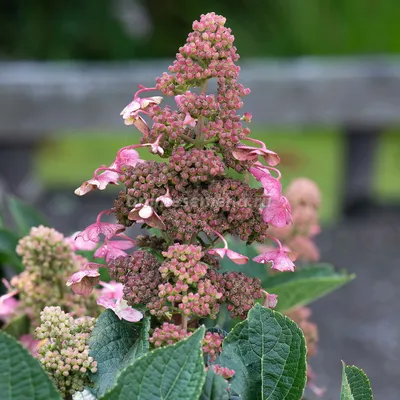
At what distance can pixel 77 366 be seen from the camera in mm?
728

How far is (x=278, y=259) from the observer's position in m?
0.79

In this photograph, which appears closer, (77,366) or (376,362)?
(77,366)

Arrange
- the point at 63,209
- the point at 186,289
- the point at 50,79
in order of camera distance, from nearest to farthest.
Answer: the point at 186,289 → the point at 50,79 → the point at 63,209

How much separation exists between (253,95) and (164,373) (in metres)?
2.69

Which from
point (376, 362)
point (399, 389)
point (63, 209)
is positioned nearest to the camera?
point (399, 389)

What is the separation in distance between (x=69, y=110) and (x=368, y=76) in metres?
1.28

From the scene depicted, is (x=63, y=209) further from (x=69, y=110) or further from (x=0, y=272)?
(x=0, y=272)

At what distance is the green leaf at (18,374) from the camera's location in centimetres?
64

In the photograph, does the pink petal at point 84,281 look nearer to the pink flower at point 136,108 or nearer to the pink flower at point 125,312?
the pink flower at point 125,312

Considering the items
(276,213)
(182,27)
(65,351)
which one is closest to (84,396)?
(65,351)

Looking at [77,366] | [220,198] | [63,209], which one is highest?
[220,198]

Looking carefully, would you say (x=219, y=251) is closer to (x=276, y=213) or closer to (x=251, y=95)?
(x=276, y=213)

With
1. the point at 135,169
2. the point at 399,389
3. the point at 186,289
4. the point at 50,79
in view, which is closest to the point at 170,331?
the point at 186,289

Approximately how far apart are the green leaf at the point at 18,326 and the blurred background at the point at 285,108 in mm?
1487
